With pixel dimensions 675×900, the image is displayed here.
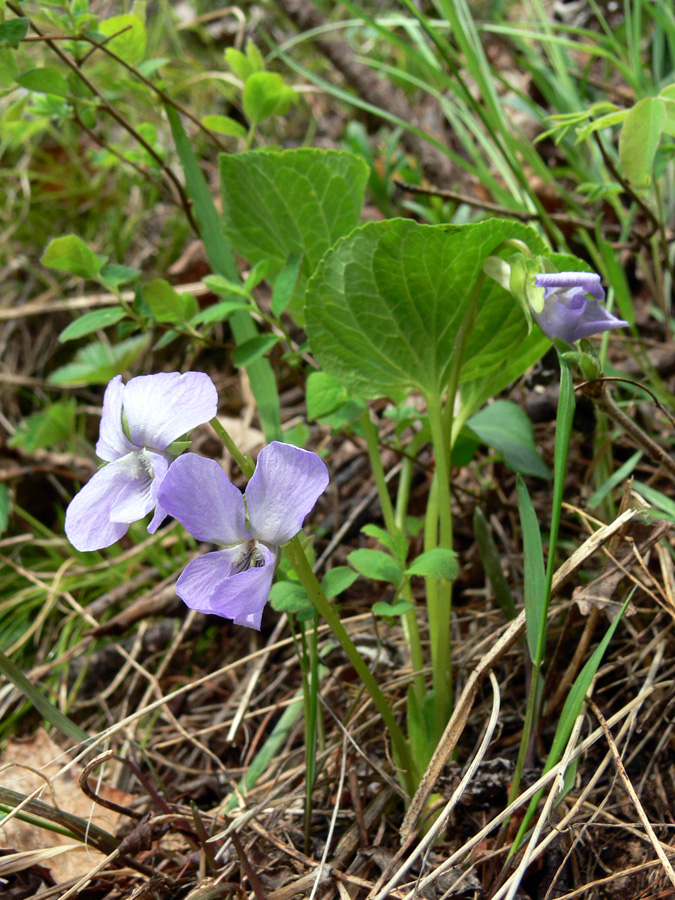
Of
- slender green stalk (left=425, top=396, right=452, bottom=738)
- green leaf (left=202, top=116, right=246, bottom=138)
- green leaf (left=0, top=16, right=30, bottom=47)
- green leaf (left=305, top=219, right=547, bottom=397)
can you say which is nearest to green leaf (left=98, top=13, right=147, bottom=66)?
green leaf (left=202, top=116, right=246, bottom=138)

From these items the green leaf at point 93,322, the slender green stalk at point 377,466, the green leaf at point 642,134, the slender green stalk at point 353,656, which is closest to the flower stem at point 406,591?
the slender green stalk at point 377,466

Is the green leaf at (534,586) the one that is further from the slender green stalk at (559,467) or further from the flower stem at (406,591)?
the flower stem at (406,591)

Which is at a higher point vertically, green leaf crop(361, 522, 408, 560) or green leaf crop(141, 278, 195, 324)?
green leaf crop(141, 278, 195, 324)

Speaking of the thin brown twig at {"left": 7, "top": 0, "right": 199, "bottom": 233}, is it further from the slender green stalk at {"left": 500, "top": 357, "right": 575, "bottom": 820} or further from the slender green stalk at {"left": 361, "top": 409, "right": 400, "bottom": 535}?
the slender green stalk at {"left": 500, "top": 357, "right": 575, "bottom": 820}

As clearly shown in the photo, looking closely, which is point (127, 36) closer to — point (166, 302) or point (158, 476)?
point (166, 302)

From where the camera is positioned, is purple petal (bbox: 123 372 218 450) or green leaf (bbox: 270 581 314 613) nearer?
purple petal (bbox: 123 372 218 450)
